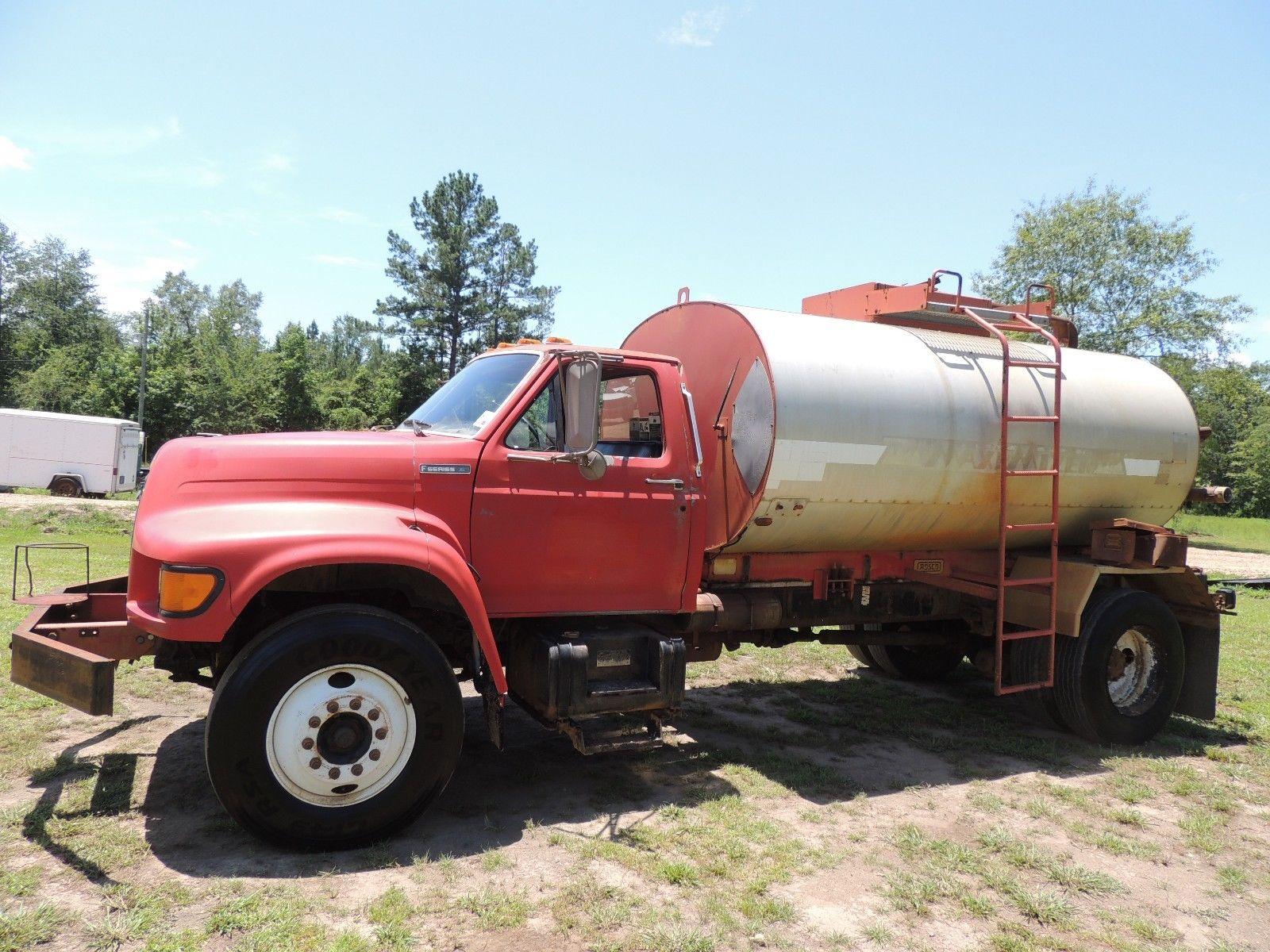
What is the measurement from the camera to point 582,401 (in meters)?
4.66

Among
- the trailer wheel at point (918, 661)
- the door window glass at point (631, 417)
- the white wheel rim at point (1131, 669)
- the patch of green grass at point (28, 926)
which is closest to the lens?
the patch of green grass at point (28, 926)

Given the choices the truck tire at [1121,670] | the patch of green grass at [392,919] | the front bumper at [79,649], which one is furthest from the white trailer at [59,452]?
the truck tire at [1121,670]

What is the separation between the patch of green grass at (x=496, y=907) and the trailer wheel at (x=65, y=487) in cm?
2867

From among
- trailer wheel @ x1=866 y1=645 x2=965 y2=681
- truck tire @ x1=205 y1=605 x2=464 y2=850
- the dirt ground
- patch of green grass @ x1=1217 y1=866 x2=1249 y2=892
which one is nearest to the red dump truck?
truck tire @ x1=205 y1=605 x2=464 y2=850

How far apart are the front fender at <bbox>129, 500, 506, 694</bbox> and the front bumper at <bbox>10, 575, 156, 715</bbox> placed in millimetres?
290

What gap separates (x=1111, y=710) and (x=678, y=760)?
11.3 ft

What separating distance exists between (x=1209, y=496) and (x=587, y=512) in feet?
19.0

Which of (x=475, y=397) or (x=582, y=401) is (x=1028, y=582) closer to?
(x=582, y=401)

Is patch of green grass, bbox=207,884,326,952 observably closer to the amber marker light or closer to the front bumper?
the front bumper

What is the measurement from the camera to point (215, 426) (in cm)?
4241

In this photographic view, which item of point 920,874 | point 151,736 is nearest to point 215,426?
point 151,736

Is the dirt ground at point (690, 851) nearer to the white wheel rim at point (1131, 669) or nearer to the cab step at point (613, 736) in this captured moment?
the cab step at point (613, 736)

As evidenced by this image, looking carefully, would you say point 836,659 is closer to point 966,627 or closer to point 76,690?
point 966,627

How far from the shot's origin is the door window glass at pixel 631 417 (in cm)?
530
